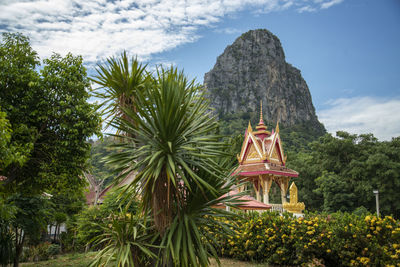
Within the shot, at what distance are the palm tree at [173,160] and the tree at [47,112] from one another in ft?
13.2

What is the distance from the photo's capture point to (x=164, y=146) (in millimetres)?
4066

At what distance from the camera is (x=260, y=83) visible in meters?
95.9

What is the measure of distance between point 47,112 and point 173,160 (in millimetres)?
5036

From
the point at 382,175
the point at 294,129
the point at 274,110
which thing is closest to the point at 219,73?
the point at 274,110

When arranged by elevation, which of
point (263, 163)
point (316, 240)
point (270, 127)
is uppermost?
point (270, 127)

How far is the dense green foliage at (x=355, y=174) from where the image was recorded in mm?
21578

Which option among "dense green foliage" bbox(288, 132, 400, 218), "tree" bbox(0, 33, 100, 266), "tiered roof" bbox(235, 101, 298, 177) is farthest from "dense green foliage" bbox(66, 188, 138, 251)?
"dense green foliage" bbox(288, 132, 400, 218)

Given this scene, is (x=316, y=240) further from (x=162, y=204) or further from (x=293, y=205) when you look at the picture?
(x=293, y=205)

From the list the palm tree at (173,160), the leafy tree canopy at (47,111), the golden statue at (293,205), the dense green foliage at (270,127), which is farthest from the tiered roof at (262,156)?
the dense green foliage at (270,127)

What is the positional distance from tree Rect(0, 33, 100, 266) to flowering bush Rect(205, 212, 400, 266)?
4368 mm

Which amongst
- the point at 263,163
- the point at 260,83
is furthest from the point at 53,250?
the point at 260,83

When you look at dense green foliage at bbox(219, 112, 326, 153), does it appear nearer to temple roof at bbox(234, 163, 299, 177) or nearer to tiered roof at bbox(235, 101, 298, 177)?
tiered roof at bbox(235, 101, 298, 177)

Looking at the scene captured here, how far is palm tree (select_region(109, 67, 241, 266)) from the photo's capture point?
13.3 feet

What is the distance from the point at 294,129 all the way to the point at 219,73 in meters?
38.0
